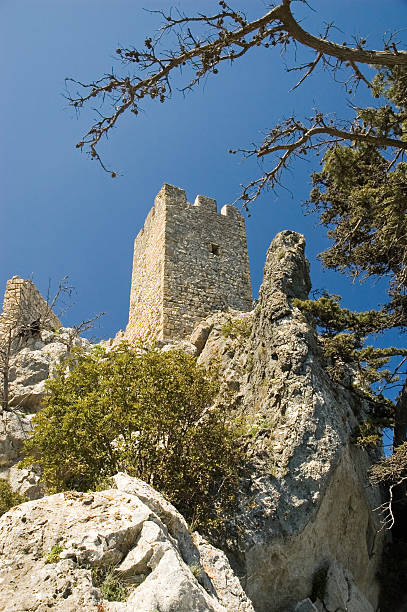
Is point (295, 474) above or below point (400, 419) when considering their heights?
below

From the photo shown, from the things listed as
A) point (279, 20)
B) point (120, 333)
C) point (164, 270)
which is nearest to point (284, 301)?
point (279, 20)

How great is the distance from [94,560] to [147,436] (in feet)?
10.7

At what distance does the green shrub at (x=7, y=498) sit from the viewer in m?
9.55

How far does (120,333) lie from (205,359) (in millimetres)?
8928

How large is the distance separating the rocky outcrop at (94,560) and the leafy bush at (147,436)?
2.00 meters

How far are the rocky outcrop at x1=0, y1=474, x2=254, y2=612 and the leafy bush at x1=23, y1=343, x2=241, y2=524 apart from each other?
200 cm

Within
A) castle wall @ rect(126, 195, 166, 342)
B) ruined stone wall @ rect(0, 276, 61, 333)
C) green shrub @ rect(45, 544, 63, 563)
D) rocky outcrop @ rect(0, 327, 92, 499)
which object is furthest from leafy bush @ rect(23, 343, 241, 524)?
castle wall @ rect(126, 195, 166, 342)

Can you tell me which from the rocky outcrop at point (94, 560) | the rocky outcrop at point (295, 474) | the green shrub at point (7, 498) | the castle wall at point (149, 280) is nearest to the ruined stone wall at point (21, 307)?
the castle wall at point (149, 280)

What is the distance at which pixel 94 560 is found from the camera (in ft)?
15.2

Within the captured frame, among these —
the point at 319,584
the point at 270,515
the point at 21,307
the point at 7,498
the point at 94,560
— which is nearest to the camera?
the point at 94,560

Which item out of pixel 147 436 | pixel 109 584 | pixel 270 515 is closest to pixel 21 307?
pixel 147 436

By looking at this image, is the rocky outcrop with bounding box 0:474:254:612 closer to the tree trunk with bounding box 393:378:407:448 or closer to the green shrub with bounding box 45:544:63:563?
the green shrub with bounding box 45:544:63:563

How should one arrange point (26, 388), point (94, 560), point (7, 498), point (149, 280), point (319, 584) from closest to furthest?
point (94, 560) → point (319, 584) → point (7, 498) → point (26, 388) → point (149, 280)

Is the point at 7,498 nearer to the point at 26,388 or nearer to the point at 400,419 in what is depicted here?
the point at 26,388
